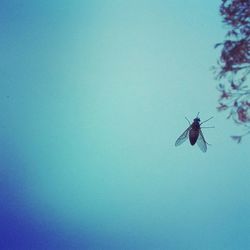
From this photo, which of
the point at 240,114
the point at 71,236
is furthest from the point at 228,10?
the point at 71,236

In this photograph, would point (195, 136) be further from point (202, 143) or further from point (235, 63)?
point (235, 63)

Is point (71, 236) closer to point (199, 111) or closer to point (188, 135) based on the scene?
point (188, 135)

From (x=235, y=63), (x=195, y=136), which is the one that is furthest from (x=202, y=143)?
(x=235, y=63)

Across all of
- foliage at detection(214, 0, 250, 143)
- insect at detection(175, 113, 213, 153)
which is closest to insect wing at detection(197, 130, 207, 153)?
insect at detection(175, 113, 213, 153)

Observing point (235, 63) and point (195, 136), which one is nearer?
point (235, 63)

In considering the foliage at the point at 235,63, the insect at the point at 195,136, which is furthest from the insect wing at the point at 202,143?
the foliage at the point at 235,63
